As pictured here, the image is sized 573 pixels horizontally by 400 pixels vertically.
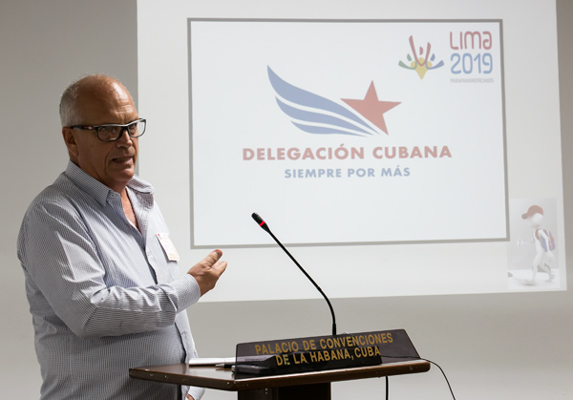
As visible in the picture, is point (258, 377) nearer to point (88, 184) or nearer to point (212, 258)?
point (212, 258)

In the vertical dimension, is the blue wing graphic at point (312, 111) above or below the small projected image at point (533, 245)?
above

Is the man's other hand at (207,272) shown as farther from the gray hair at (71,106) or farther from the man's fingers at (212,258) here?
the gray hair at (71,106)

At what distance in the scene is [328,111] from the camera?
129 inches

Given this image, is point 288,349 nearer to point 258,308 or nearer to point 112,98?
point 112,98

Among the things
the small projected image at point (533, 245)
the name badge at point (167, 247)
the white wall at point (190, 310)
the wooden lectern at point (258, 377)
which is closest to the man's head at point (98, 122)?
the name badge at point (167, 247)

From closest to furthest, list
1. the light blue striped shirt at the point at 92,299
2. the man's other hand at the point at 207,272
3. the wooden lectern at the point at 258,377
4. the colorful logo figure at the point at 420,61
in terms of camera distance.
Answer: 1. the wooden lectern at the point at 258,377
2. the light blue striped shirt at the point at 92,299
3. the man's other hand at the point at 207,272
4. the colorful logo figure at the point at 420,61

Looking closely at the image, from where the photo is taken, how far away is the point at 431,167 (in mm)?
3283

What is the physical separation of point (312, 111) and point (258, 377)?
2.17 m

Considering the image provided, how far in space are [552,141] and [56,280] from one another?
9.62 feet

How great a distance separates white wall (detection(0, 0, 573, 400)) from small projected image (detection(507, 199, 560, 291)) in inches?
6.9

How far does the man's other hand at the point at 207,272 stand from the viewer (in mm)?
1593

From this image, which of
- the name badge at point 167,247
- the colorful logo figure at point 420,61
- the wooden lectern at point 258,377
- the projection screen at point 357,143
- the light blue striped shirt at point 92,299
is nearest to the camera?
the wooden lectern at point 258,377

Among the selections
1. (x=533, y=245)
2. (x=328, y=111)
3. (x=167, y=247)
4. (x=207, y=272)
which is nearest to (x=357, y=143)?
(x=328, y=111)

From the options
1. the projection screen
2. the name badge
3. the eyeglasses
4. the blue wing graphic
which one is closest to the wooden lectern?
the name badge
